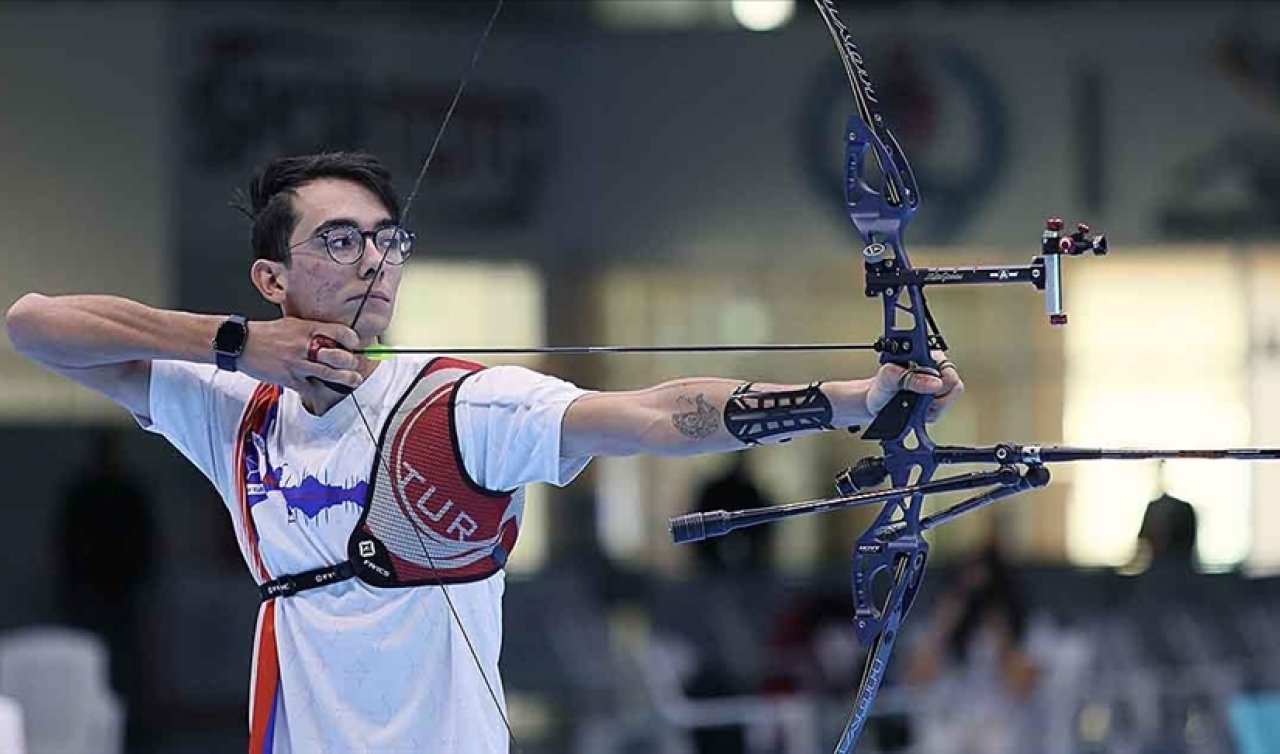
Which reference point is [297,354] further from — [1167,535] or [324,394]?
[1167,535]

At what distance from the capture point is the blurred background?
9.45 m

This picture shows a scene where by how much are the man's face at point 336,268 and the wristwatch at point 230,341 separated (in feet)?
0.43

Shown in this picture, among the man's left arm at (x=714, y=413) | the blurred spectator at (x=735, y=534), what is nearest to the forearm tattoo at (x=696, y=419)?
the man's left arm at (x=714, y=413)

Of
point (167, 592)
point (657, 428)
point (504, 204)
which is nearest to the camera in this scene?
point (657, 428)

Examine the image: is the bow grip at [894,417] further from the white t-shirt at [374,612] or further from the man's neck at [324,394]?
the man's neck at [324,394]

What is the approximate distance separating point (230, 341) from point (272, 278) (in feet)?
0.63

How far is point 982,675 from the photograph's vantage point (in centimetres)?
673

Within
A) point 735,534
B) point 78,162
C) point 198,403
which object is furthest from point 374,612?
point 78,162

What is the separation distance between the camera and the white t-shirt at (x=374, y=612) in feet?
7.34

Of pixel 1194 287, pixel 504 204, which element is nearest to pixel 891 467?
pixel 504 204

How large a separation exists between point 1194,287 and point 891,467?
9877 mm

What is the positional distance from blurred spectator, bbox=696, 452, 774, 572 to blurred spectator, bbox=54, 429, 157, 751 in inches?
97.6

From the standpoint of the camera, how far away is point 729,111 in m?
11.1

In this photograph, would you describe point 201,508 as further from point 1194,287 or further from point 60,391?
point 1194,287
